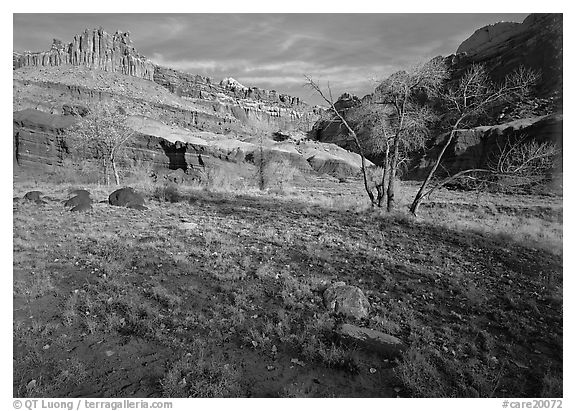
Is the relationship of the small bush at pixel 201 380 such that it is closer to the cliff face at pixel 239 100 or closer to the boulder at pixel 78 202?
the boulder at pixel 78 202

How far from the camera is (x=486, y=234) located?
10.1m

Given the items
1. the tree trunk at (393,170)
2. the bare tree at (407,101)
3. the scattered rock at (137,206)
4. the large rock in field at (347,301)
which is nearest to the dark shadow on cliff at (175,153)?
the scattered rock at (137,206)

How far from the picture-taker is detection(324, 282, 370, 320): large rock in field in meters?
5.20

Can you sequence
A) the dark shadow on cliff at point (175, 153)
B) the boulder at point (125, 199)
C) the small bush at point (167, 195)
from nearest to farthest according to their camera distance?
the boulder at point (125, 199) < the small bush at point (167, 195) < the dark shadow on cliff at point (175, 153)

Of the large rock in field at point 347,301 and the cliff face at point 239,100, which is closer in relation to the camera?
the large rock in field at point 347,301

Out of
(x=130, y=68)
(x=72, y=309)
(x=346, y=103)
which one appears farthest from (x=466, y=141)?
(x=130, y=68)

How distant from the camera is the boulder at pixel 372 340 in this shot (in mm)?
4289

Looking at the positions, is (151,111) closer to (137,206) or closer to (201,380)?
(137,206)

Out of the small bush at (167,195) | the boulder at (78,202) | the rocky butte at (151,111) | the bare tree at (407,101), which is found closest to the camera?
the bare tree at (407,101)

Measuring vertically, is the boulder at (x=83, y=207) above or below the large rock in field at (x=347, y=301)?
above

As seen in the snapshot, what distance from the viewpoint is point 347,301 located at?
5395 millimetres

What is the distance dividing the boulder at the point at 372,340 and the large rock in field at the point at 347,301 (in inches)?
17.8

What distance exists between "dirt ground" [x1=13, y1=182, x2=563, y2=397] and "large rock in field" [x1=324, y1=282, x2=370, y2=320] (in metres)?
0.18

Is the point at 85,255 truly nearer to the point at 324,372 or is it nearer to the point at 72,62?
the point at 324,372
